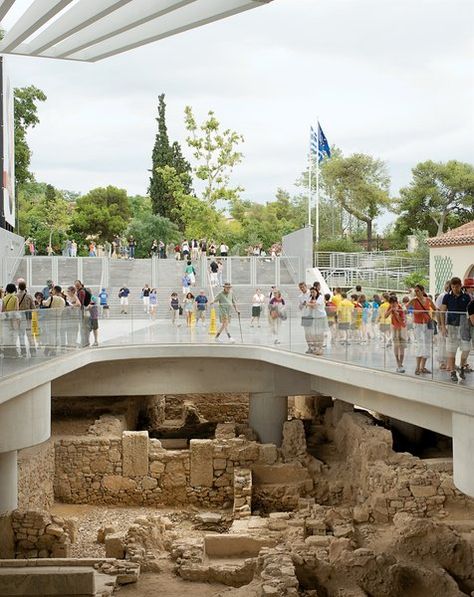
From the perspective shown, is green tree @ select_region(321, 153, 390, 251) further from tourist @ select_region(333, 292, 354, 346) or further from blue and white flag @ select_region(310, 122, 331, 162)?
tourist @ select_region(333, 292, 354, 346)

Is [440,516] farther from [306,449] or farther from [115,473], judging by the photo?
[115,473]

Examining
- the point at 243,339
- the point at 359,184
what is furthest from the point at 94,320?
the point at 359,184

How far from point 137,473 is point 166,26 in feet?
37.7

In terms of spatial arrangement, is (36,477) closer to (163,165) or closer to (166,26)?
(166,26)

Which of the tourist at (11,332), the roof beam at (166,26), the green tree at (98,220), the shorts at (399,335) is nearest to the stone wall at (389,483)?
the shorts at (399,335)

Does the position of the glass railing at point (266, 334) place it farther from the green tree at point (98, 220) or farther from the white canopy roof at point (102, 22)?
the green tree at point (98, 220)

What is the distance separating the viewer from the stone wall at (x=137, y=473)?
75.9 feet

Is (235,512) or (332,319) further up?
(332,319)

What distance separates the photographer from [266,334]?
78.4 feet

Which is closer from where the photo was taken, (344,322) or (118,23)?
(118,23)

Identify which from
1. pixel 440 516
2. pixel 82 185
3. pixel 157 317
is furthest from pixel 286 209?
pixel 440 516

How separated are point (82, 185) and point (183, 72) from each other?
19935 mm

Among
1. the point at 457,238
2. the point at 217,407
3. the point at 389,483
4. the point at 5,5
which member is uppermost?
the point at 5,5

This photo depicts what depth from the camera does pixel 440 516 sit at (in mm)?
18203
